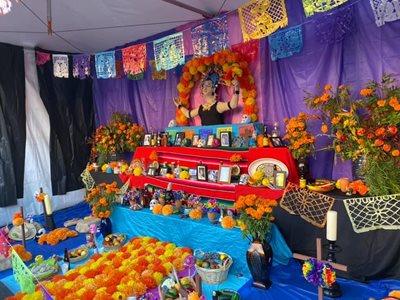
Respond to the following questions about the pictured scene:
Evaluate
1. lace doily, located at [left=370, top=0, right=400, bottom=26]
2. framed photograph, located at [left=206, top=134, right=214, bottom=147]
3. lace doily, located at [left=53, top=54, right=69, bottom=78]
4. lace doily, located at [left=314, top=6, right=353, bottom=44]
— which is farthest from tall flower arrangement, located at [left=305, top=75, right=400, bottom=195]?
lace doily, located at [left=53, top=54, right=69, bottom=78]

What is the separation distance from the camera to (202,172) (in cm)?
345

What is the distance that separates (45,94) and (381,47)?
480 cm

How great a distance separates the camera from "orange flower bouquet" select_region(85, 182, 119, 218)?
10.5ft

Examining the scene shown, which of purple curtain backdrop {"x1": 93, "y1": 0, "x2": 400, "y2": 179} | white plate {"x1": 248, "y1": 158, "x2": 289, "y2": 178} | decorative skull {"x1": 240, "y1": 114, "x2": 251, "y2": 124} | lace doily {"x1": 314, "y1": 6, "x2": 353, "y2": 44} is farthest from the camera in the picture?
decorative skull {"x1": 240, "y1": 114, "x2": 251, "y2": 124}

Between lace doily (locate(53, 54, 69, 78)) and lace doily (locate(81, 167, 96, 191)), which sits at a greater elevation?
lace doily (locate(53, 54, 69, 78))

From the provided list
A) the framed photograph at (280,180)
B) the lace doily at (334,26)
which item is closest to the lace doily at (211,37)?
the lace doily at (334,26)

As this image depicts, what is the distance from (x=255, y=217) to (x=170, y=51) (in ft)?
6.99

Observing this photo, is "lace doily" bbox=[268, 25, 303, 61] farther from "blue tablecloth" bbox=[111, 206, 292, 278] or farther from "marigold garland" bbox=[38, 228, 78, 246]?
"marigold garland" bbox=[38, 228, 78, 246]

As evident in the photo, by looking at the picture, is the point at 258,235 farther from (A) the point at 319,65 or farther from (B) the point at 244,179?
(A) the point at 319,65

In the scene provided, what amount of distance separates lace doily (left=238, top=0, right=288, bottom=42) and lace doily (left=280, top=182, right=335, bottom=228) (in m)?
1.38

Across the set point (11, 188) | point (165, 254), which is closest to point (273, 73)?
point (165, 254)

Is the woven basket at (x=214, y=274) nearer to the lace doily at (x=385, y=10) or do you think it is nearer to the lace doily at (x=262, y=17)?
the lace doily at (x=262, y=17)

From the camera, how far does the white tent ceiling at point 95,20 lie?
10.5ft

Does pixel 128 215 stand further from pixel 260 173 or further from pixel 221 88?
pixel 221 88
